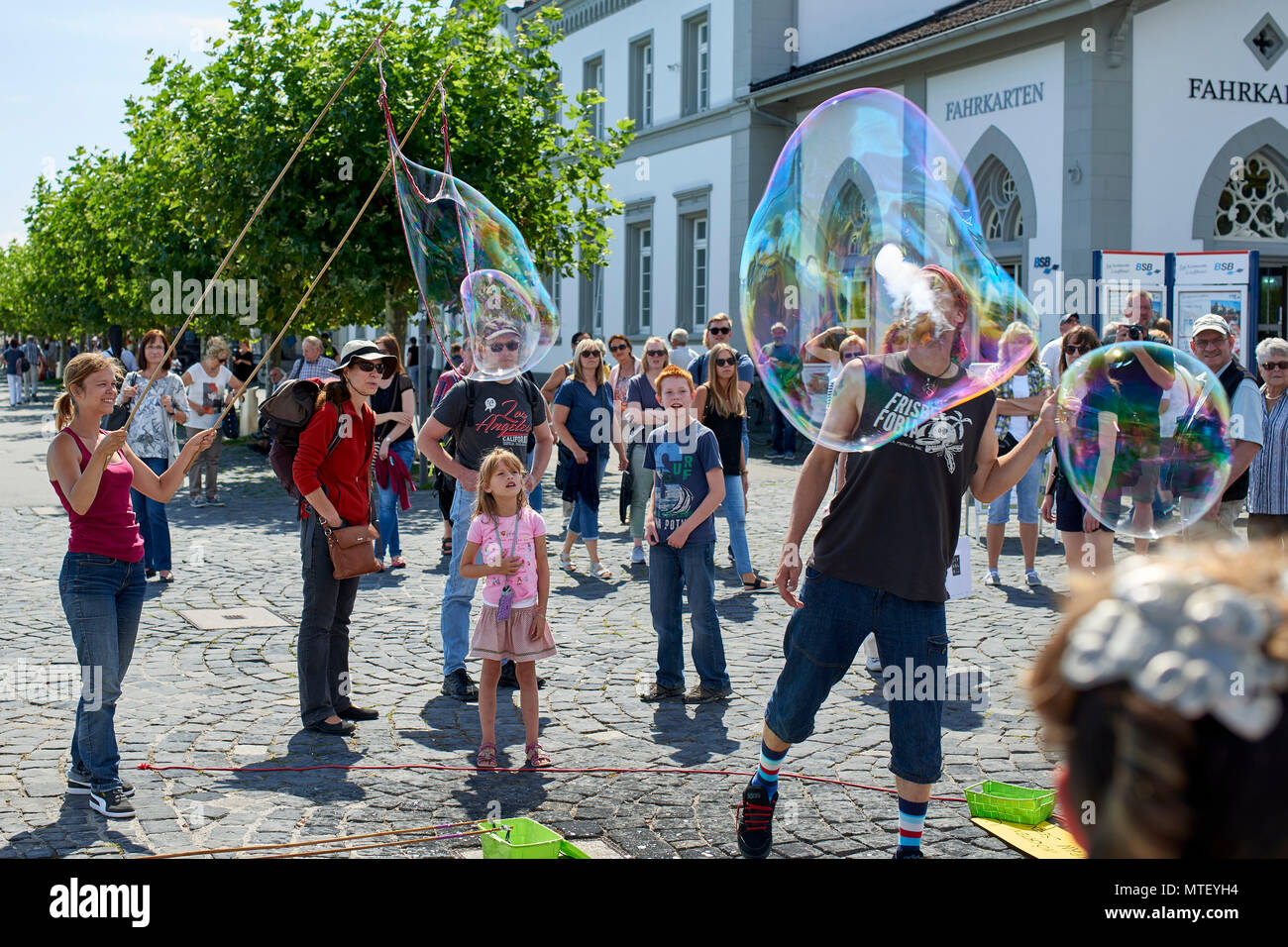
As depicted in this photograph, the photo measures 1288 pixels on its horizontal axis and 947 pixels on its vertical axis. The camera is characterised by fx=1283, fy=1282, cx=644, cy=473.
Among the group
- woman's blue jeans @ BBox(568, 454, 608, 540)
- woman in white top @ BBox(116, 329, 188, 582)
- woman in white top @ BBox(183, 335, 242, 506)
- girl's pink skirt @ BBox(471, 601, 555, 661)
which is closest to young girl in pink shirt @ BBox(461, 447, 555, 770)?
girl's pink skirt @ BBox(471, 601, 555, 661)

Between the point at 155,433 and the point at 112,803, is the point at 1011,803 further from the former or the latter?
the point at 155,433

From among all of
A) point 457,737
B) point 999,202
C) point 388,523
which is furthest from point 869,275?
point 999,202

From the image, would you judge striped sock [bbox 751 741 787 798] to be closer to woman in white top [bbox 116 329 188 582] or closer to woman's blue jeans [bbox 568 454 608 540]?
woman's blue jeans [bbox 568 454 608 540]

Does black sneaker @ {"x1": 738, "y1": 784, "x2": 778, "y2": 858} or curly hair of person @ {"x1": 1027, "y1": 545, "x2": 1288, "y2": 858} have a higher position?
curly hair of person @ {"x1": 1027, "y1": 545, "x2": 1288, "y2": 858}

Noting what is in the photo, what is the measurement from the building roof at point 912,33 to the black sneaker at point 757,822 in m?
17.1

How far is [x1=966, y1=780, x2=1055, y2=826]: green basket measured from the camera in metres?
4.82

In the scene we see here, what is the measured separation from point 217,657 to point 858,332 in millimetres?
4830

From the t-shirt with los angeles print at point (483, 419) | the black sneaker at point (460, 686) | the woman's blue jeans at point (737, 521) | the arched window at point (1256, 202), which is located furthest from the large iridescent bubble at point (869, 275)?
the arched window at point (1256, 202)

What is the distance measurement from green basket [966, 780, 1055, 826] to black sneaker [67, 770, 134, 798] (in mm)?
3349

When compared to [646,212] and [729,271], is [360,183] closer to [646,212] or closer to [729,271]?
[729,271]

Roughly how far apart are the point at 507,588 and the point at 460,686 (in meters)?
1.23

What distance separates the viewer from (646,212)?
31641mm

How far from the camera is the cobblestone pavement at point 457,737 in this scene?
192 inches

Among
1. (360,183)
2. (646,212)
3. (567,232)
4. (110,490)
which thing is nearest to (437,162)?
(360,183)
